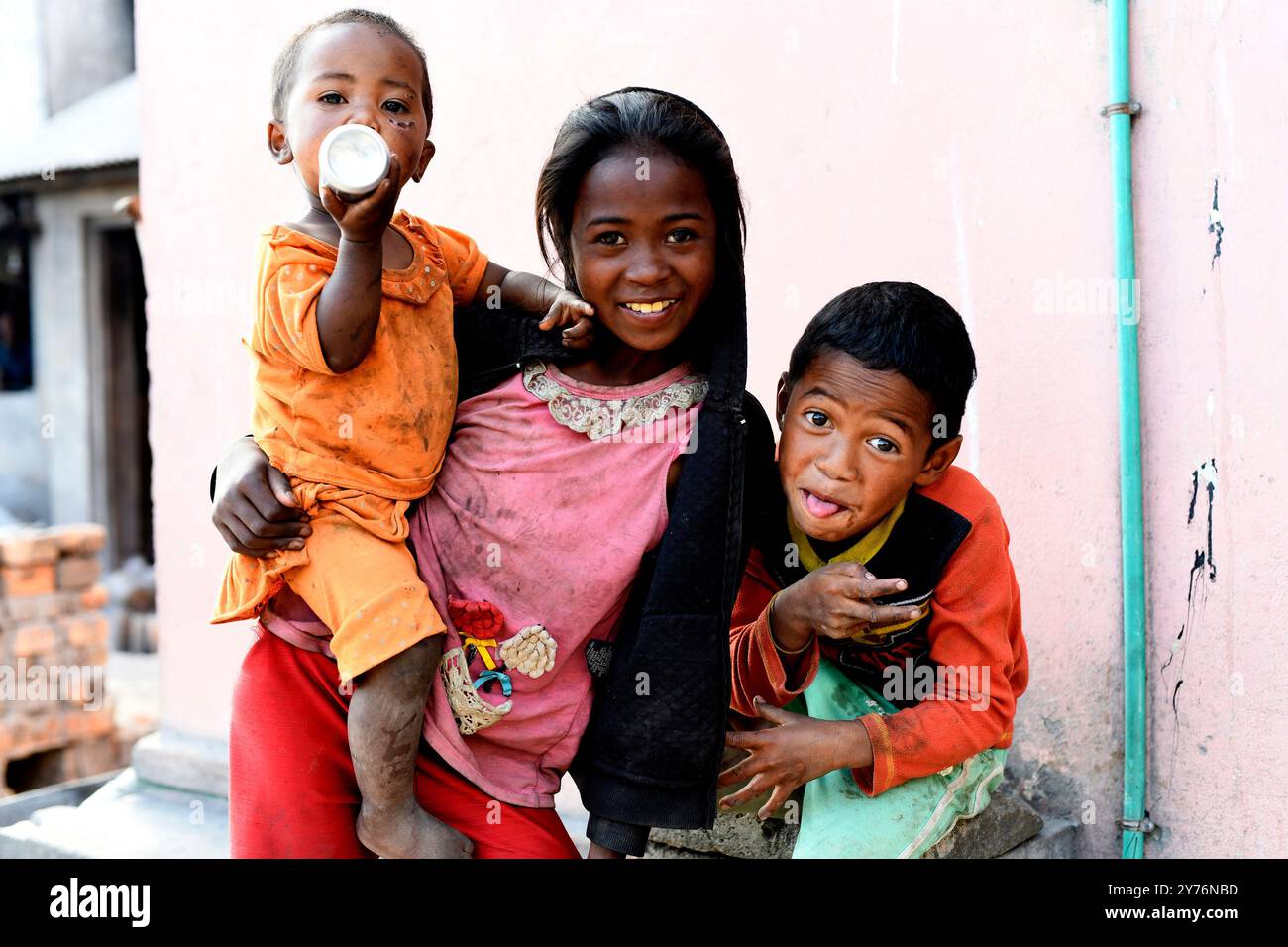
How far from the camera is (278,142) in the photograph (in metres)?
1.90

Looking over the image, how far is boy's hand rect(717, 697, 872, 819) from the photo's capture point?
191 cm

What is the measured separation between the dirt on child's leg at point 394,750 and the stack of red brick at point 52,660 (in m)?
4.38

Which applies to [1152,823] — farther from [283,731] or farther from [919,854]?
[283,731]

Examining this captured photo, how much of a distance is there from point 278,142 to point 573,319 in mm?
545

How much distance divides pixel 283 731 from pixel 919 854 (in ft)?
3.55

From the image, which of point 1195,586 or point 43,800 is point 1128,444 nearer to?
point 1195,586

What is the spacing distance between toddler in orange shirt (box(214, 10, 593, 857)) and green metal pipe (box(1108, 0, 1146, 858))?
52.7 inches

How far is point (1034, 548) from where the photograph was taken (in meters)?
2.75

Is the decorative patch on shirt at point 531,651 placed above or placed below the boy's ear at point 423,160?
below

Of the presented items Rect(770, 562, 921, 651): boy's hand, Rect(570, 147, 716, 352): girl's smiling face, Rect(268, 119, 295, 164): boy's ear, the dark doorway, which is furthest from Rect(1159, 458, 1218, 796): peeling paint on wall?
the dark doorway

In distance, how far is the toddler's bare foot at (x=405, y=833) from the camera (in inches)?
69.6

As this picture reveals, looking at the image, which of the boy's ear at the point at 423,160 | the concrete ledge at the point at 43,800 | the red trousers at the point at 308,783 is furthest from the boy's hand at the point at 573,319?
the concrete ledge at the point at 43,800

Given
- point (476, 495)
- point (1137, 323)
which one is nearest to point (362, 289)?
point (476, 495)

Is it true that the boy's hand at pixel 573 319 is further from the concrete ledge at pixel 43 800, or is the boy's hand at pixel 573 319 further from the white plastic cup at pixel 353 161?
the concrete ledge at pixel 43 800
